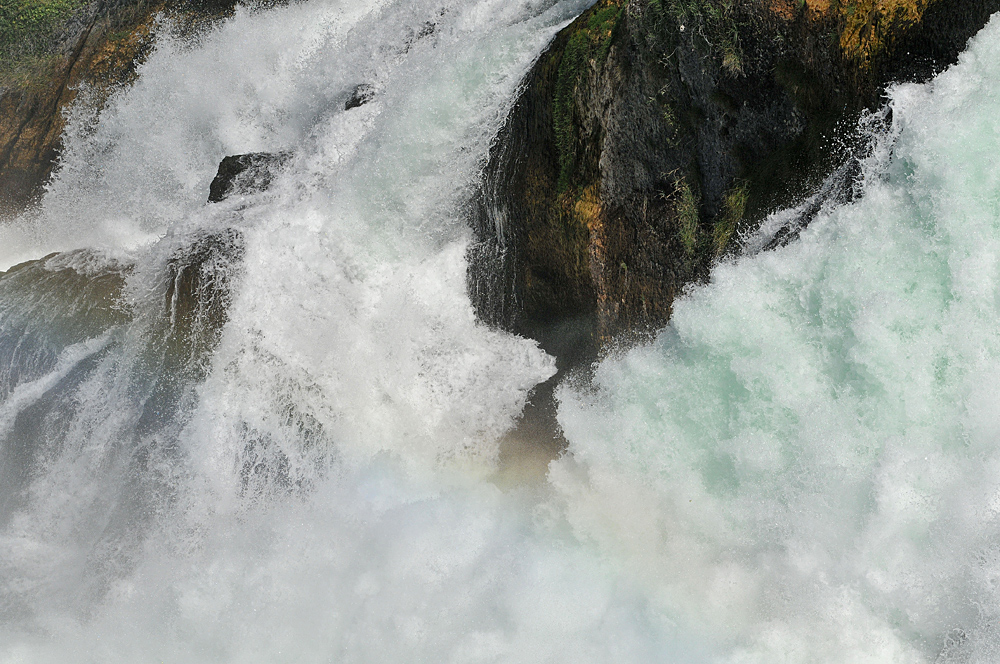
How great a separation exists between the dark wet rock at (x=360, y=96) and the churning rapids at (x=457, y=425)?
15 cm

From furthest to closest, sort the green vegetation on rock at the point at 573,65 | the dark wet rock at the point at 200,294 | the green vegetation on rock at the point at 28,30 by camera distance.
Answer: the green vegetation on rock at the point at 28,30
the dark wet rock at the point at 200,294
the green vegetation on rock at the point at 573,65

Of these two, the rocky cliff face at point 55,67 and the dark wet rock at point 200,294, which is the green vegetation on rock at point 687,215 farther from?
the rocky cliff face at point 55,67

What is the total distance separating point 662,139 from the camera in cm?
595

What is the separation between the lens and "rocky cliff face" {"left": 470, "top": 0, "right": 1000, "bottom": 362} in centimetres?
515

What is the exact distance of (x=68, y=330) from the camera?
8.62 metres

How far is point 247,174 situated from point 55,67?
18.0 feet

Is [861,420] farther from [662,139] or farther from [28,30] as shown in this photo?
[28,30]

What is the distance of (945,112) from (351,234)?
5607 mm

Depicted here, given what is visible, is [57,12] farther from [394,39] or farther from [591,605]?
[591,605]

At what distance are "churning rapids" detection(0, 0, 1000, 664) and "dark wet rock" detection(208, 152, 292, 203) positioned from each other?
0.15m

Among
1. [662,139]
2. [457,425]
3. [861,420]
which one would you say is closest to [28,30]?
[457,425]

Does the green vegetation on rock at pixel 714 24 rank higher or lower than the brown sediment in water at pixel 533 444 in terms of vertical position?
higher

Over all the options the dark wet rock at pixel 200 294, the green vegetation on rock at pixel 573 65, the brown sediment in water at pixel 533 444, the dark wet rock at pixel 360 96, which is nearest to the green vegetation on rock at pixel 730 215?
the green vegetation on rock at pixel 573 65

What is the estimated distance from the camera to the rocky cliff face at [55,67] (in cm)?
1115
